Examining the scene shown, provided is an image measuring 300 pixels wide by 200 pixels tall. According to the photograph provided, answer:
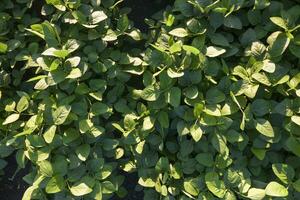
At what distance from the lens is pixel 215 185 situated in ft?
5.00

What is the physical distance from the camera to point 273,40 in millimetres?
1528

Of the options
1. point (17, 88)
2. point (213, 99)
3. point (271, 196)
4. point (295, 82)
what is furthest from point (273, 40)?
point (17, 88)

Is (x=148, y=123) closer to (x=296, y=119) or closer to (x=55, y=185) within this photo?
(x=55, y=185)

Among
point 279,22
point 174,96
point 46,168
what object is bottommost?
point 46,168

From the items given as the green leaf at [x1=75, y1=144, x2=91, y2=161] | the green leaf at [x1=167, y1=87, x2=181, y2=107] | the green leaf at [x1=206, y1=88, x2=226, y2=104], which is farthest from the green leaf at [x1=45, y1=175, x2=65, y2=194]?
the green leaf at [x1=206, y1=88, x2=226, y2=104]

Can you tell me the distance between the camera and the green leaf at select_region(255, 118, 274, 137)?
1512 millimetres

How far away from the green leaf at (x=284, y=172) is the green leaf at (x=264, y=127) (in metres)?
0.12

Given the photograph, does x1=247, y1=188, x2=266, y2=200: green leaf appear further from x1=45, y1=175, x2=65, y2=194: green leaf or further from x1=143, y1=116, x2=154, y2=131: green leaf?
x1=45, y1=175, x2=65, y2=194: green leaf

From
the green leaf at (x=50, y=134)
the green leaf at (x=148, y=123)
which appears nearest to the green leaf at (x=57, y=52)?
the green leaf at (x=50, y=134)

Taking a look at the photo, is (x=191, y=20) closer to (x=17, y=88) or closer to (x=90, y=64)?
(x=90, y=64)

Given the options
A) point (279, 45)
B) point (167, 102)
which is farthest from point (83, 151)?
point (279, 45)

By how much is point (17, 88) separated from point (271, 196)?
1127 millimetres

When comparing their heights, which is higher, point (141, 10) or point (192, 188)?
point (141, 10)

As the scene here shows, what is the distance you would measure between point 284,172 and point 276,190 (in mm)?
79
